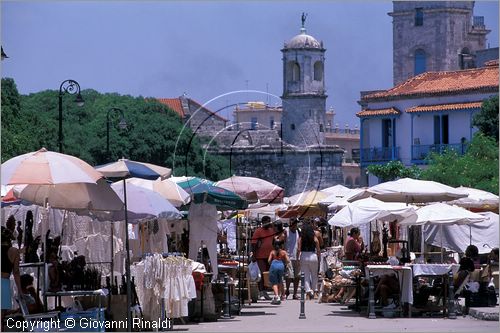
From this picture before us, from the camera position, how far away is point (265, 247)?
98.0 ft

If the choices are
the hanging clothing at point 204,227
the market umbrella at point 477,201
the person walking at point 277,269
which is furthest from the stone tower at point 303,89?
the hanging clothing at point 204,227

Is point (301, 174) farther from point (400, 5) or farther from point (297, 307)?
→ point (297, 307)

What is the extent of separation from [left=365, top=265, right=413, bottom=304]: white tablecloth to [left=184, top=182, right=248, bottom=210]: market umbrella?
2380 mm

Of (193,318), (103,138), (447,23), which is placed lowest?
(193,318)

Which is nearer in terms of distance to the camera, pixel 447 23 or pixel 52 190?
pixel 52 190

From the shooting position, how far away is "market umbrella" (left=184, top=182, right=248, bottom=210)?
2511 cm

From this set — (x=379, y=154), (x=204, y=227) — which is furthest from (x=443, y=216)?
(x=379, y=154)

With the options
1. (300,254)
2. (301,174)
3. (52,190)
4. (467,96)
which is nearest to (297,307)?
(300,254)

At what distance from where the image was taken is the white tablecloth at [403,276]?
24250mm

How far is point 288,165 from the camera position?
12438cm

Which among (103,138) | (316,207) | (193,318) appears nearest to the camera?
(193,318)

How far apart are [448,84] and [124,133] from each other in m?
20.1

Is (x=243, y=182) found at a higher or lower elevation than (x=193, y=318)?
higher

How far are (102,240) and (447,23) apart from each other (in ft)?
299
